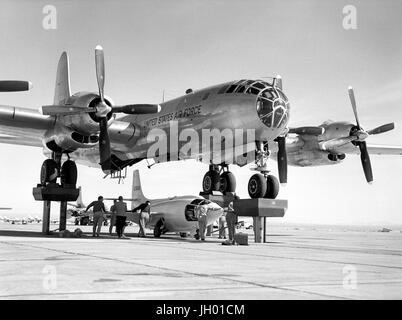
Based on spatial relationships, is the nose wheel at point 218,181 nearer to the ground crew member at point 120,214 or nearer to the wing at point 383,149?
the ground crew member at point 120,214

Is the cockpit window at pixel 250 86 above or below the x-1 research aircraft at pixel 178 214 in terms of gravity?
above

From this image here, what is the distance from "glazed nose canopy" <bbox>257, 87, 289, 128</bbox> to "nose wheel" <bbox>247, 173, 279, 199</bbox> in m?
2.36

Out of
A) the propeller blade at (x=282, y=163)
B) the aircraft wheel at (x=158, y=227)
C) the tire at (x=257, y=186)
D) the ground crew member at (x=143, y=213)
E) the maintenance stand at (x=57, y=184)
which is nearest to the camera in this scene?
the tire at (x=257, y=186)

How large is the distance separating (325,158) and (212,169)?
22.8 feet

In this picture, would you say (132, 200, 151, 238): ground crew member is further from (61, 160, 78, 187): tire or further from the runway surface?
the runway surface

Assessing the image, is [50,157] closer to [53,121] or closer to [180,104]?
[53,121]

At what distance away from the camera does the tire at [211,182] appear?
1099 inches

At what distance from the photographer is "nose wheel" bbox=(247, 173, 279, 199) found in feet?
67.6

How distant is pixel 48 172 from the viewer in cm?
2344

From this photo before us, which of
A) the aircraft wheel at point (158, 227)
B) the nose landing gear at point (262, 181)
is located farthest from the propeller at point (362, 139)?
the aircraft wheel at point (158, 227)

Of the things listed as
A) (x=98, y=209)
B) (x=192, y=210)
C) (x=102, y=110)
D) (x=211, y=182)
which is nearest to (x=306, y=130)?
(x=211, y=182)

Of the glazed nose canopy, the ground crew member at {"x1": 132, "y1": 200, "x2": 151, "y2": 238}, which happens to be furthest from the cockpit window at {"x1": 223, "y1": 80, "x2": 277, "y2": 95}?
the ground crew member at {"x1": 132, "y1": 200, "x2": 151, "y2": 238}

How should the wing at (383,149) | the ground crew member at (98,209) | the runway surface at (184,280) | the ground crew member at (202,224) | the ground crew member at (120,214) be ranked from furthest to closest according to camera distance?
the wing at (383,149), the ground crew member at (120,214), the ground crew member at (98,209), the ground crew member at (202,224), the runway surface at (184,280)

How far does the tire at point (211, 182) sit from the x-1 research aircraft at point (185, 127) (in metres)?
0.06
